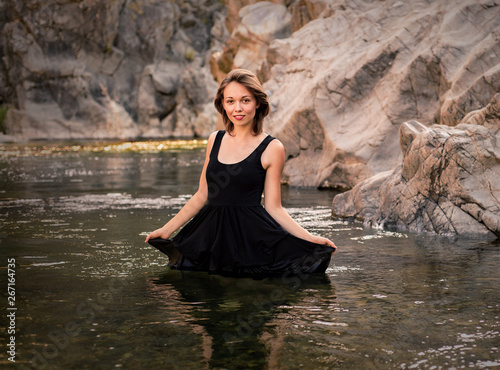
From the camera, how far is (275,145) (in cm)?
555

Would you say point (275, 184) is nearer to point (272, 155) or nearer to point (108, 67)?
point (272, 155)

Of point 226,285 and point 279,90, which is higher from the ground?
point 279,90

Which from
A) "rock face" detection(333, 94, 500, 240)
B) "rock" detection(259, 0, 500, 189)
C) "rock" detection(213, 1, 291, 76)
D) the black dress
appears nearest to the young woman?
the black dress

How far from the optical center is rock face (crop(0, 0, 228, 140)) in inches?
2381

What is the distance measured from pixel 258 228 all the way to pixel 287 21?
24906mm

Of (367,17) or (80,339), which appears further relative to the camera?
(367,17)

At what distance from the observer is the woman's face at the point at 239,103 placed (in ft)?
18.1

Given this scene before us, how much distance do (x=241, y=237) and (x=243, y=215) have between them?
0.18 metres

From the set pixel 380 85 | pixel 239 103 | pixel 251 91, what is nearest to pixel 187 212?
pixel 239 103

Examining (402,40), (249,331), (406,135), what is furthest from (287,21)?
(249,331)

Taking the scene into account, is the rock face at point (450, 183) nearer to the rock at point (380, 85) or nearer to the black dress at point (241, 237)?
the rock at point (380, 85)

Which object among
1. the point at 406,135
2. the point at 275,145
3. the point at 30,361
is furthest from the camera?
the point at 406,135

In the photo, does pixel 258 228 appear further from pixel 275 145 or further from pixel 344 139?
pixel 344 139

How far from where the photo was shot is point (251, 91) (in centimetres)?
551
